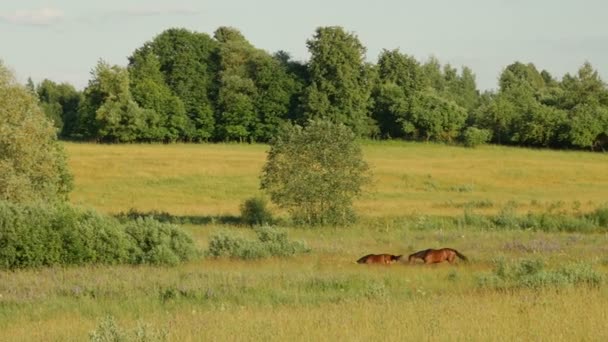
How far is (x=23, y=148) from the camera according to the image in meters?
33.9

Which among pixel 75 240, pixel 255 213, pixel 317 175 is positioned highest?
pixel 317 175

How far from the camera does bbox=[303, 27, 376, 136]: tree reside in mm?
90938

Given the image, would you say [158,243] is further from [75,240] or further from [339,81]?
[339,81]

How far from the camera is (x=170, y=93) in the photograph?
92.4 meters

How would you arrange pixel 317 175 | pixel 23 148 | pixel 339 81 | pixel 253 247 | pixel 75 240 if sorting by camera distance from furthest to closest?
pixel 339 81, pixel 317 175, pixel 23 148, pixel 253 247, pixel 75 240

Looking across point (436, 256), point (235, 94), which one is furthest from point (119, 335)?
point (235, 94)

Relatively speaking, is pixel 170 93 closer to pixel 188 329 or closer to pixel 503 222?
pixel 503 222

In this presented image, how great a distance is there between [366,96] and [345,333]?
85.1m

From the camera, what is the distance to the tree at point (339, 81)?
298ft

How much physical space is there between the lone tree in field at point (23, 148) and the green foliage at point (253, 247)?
12111mm

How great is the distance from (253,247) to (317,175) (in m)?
15.9

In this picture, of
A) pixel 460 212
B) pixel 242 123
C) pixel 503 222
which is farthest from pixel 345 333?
pixel 242 123

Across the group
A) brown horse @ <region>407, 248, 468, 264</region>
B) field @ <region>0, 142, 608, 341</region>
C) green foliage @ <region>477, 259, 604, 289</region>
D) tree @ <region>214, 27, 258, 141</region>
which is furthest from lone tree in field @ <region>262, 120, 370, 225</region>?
tree @ <region>214, 27, 258, 141</region>

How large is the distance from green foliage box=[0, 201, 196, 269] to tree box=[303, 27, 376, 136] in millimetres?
66966
